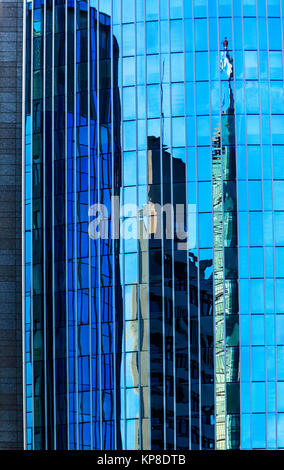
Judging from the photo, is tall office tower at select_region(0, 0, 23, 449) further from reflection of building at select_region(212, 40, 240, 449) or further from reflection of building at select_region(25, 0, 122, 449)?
reflection of building at select_region(212, 40, 240, 449)

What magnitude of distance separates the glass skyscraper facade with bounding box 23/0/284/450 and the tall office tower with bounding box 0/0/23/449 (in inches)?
87.2

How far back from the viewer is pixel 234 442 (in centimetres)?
8056

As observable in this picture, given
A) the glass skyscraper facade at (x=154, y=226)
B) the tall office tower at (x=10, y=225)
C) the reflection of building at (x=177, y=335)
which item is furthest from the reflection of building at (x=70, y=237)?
the reflection of building at (x=177, y=335)

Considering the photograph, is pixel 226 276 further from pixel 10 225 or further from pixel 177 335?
Answer: pixel 10 225

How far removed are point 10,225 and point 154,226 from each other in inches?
450

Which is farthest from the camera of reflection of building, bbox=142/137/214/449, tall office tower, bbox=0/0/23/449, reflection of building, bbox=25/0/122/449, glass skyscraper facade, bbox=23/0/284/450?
tall office tower, bbox=0/0/23/449

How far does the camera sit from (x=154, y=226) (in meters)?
82.4

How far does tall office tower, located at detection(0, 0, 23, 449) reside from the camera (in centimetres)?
8450

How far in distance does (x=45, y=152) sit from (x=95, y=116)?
177 inches

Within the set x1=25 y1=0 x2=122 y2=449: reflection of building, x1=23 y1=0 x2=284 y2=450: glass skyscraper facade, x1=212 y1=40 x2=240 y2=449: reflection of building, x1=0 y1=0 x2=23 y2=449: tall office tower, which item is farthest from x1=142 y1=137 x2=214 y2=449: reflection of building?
x1=0 y1=0 x2=23 y2=449: tall office tower
